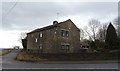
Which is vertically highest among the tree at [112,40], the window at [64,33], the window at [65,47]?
the window at [64,33]

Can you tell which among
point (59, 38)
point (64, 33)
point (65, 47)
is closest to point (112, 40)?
point (65, 47)

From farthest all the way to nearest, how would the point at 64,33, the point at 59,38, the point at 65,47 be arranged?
1. the point at 64,33
2. the point at 65,47
3. the point at 59,38

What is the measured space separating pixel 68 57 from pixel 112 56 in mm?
7445

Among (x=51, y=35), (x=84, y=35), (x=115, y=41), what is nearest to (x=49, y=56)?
(x=51, y=35)

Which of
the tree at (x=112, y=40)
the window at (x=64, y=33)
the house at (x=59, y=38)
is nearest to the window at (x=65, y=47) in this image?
the house at (x=59, y=38)

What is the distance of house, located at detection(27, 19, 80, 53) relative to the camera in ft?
117

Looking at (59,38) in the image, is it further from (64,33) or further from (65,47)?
(65,47)

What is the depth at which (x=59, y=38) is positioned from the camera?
118 ft

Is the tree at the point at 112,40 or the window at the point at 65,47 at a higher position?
the tree at the point at 112,40

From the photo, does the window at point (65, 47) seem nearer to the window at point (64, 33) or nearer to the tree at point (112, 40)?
the window at point (64, 33)

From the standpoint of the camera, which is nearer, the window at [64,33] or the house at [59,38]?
the house at [59,38]

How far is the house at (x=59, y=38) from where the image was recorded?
35.8 meters

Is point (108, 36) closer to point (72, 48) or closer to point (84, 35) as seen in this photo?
point (72, 48)

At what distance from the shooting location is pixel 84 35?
72375mm
